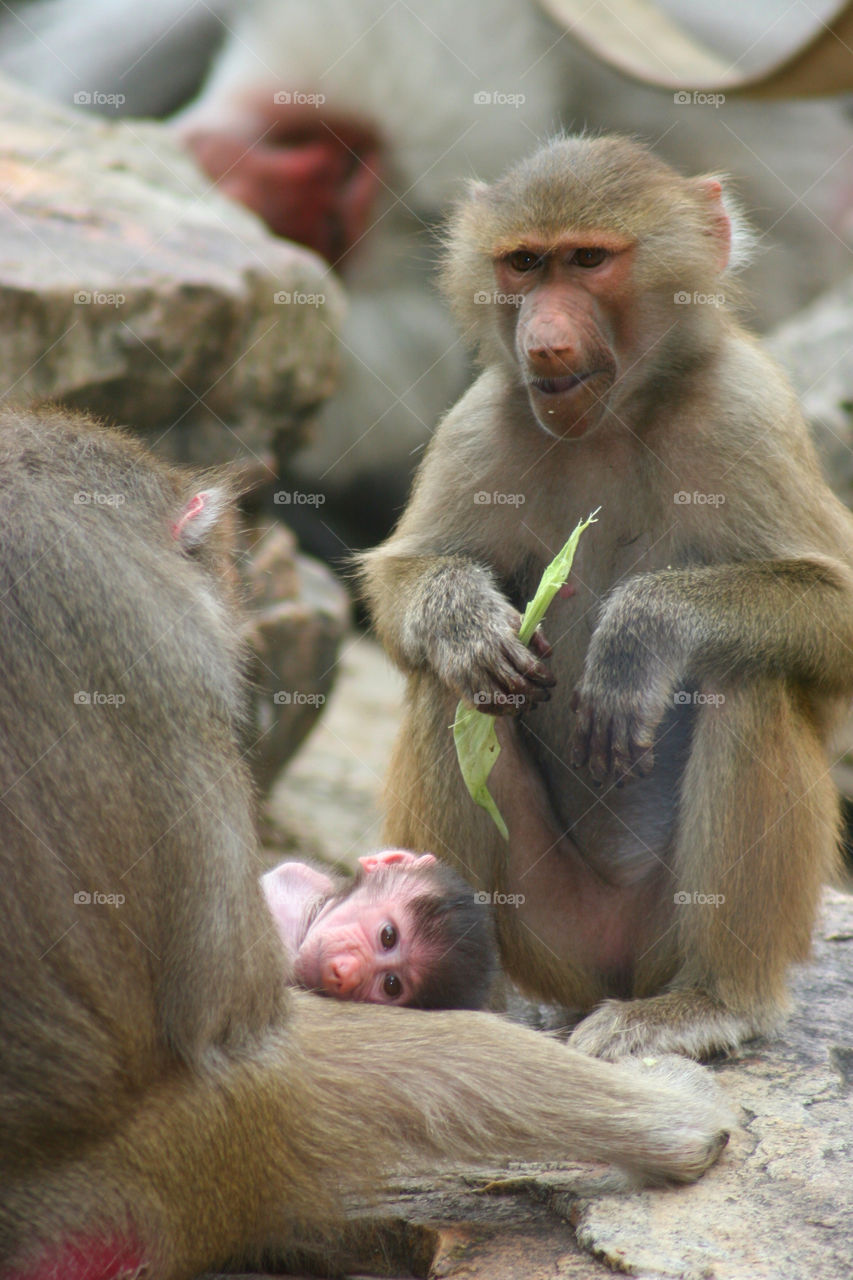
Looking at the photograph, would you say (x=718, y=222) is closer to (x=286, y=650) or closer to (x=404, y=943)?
(x=404, y=943)

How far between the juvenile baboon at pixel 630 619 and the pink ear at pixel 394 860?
0.07m

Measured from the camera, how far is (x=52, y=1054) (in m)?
2.49

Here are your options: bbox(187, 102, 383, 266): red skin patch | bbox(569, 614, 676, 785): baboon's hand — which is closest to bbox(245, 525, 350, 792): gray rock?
bbox(569, 614, 676, 785): baboon's hand

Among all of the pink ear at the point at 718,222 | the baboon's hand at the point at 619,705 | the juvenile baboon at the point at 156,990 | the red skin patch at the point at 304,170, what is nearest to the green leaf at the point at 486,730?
the baboon's hand at the point at 619,705

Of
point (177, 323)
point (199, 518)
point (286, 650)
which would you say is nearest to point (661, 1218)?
point (199, 518)

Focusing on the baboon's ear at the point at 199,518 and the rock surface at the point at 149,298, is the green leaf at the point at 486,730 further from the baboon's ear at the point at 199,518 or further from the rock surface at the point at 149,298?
the rock surface at the point at 149,298

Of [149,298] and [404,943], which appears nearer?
[404,943]

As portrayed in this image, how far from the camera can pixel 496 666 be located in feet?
12.0

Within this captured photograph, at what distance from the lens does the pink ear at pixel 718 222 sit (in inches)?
161

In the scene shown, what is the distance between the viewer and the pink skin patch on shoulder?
2521mm

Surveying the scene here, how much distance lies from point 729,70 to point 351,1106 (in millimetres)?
8779

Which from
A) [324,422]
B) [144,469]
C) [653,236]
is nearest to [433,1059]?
[144,469]

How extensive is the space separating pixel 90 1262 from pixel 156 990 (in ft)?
1.53

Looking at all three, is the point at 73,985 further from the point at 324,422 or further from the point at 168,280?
the point at 324,422
